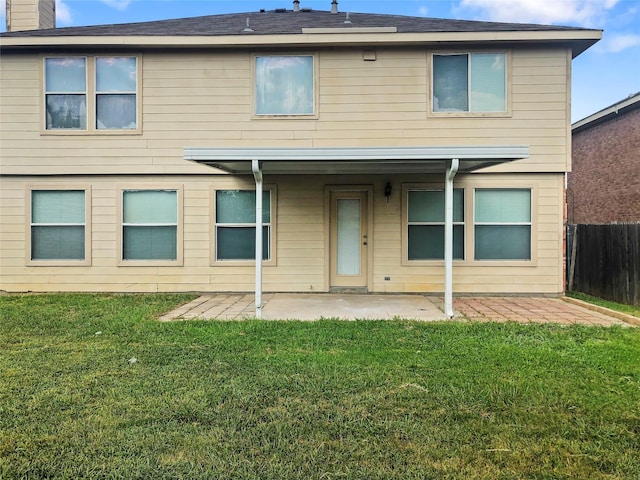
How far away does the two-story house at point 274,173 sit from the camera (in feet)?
A: 27.7

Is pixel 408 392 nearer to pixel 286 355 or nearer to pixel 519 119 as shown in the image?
pixel 286 355

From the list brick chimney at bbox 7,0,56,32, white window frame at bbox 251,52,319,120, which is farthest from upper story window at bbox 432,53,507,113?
brick chimney at bbox 7,0,56,32

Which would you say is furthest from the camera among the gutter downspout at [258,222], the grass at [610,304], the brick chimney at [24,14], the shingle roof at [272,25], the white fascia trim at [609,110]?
the white fascia trim at [609,110]

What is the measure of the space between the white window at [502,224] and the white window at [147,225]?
6.24 meters

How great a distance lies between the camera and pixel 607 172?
13359mm

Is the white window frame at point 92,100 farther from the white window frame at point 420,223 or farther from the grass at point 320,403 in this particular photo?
the white window frame at point 420,223

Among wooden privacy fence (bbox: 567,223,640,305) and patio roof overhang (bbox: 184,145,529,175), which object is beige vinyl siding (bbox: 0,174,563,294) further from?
patio roof overhang (bbox: 184,145,529,175)

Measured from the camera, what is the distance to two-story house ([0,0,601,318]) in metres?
8.45

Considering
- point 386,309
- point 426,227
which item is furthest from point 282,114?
point 386,309

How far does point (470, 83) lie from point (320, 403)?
24.1 ft

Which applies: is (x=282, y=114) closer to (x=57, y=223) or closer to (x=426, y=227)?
(x=426, y=227)

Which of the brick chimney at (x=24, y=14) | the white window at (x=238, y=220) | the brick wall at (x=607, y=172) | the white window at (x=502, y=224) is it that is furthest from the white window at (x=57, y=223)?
the brick wall at (x=607, y=172)

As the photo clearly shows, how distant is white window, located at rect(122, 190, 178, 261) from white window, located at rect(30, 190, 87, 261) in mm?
932

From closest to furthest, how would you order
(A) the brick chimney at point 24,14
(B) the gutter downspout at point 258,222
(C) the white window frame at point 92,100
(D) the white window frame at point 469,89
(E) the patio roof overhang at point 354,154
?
(E) the patio roof overhang at point 354,154 → (B) the gutter downspout at point 258,222 → (D) the white window frame at point 469,89 → (C) the white window frame at point 92,100 → (A) the brick chimney at point 24,14
